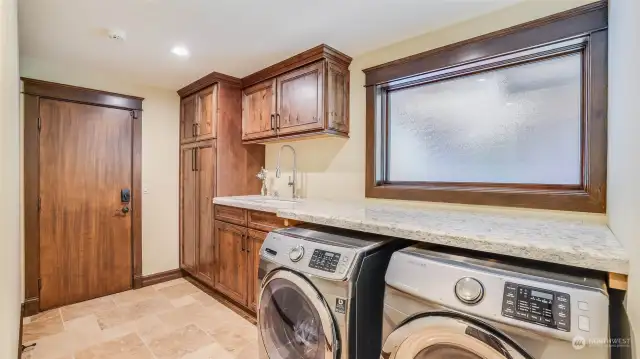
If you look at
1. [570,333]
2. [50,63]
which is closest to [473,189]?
[570,333]

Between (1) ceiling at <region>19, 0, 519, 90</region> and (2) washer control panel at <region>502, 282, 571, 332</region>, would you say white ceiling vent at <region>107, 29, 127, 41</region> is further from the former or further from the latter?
(2) washer control panel at <region>502, 282, 571, 332</region>

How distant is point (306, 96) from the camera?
2449mm

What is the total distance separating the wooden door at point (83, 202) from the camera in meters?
2.70

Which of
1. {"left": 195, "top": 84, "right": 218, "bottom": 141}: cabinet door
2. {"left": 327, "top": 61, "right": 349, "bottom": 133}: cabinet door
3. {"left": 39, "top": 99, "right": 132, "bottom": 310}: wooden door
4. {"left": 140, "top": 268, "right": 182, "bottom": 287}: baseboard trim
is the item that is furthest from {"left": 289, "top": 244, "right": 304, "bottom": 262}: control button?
{"left": 140, "top": 268, "right": 182, "bottom": 287}: baseboard trim

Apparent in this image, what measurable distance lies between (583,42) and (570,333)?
1509mm

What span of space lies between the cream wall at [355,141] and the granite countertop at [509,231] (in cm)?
70

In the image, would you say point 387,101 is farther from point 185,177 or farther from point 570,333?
point 185,177

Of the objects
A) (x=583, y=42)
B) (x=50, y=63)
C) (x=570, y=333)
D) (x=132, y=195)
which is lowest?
(x=570, y=333)

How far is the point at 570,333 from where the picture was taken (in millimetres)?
827

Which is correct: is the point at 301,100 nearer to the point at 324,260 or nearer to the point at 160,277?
the point at 324,260

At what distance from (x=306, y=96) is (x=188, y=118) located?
5.55 feet

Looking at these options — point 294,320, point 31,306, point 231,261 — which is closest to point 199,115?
point 231,261

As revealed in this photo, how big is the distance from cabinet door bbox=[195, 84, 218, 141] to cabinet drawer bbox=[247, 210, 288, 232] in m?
1.05
